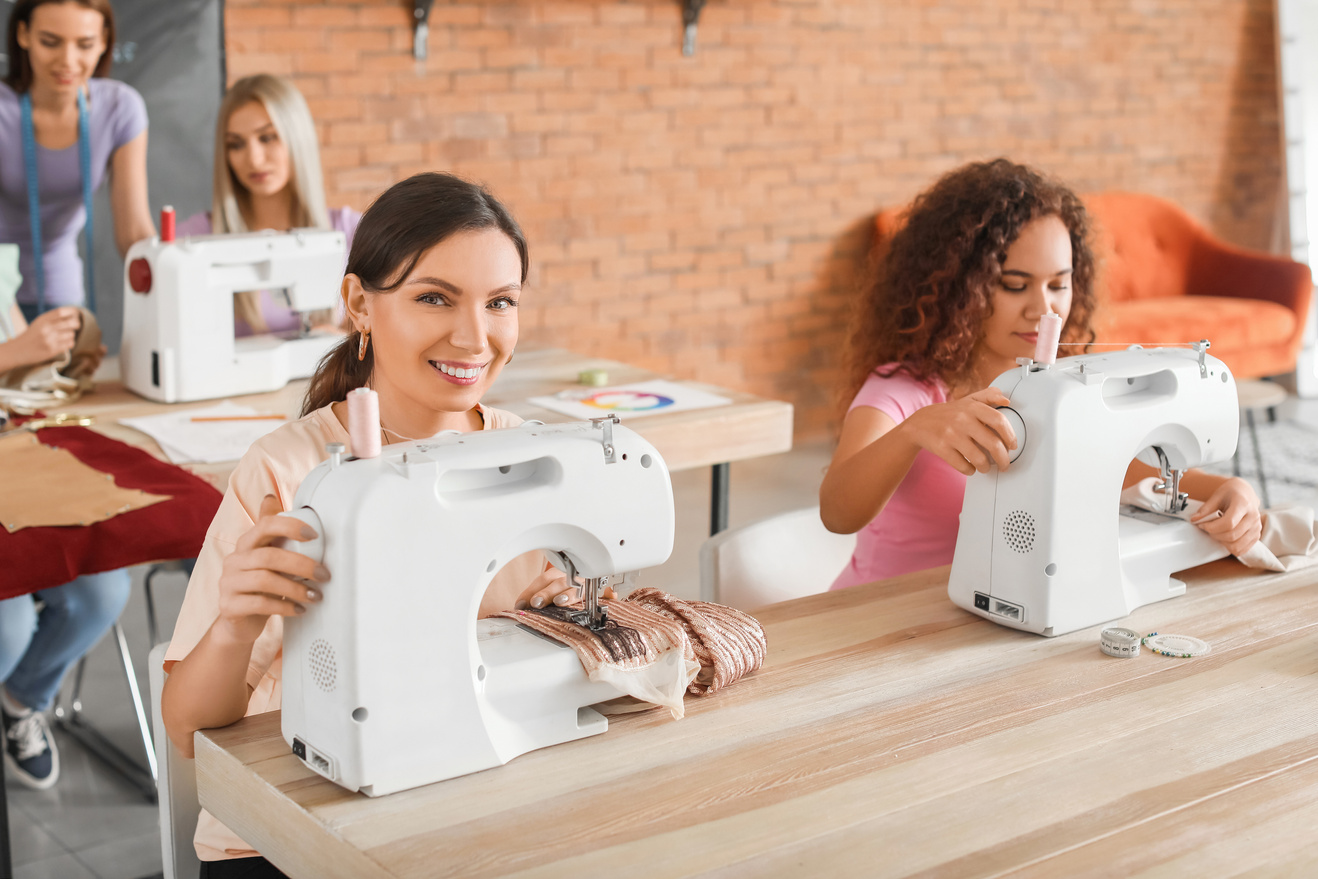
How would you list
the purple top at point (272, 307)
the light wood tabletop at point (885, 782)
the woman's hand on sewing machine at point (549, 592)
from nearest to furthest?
the light wood tabletop at point (885, 782)
the woman's hand on sewing machine at point (549, 592)
the purple top at point (272, 307)

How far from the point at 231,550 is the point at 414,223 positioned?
38cm

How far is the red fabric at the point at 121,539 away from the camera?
1.74 m

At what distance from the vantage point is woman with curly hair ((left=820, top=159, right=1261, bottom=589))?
6.20 ft

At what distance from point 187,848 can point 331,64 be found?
3216mm

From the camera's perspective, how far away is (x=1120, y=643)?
137cm

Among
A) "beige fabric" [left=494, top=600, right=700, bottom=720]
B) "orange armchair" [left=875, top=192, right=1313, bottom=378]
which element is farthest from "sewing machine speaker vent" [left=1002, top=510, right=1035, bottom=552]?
"orange armchair" [left=875, top=192, right=1313, bottom=378]

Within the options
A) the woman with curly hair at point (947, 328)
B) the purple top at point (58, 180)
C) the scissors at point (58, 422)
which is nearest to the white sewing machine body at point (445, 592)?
the woman with curly hair at point (947, 328)

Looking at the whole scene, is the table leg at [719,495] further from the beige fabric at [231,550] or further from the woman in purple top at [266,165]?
the beige fabric at [231,550]

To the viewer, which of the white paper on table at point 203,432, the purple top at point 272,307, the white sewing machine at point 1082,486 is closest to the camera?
the white sewing machine at point 1082,486

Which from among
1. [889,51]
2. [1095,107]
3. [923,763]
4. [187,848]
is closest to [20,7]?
[187,848]

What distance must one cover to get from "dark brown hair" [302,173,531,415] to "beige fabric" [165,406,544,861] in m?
0.17

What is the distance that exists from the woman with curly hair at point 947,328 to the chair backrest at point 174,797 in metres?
0.89

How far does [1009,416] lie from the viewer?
141 cm

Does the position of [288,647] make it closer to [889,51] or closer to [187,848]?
[187,848]
